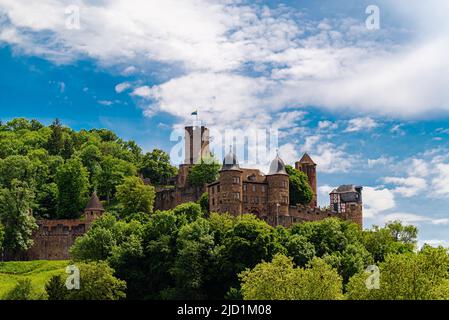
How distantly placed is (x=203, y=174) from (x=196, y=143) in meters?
16.1

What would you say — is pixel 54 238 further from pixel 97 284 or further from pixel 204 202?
pixel 97 284

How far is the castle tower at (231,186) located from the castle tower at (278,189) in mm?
4141

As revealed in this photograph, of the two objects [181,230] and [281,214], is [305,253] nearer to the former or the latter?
[181,230]

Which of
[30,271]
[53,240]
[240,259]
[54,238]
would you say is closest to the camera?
[240,259]

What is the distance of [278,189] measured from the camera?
106m

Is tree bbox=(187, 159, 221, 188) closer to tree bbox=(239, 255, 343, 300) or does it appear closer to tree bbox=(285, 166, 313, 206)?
tree bbox=(285, 166, 313, 206)

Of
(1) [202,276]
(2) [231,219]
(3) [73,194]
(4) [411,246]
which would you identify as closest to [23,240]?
(3) [73,194]

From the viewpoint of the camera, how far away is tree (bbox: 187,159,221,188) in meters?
117

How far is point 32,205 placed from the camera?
4336 inches

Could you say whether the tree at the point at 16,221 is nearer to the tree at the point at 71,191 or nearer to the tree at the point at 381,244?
the tree at the point at 71,191

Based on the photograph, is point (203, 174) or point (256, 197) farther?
point (203, 174)

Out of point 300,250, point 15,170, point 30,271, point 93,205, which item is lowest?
point 30,271

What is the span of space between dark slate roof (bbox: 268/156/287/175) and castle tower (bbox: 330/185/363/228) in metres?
11.7

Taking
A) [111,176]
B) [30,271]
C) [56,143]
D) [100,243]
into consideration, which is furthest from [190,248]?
[56,143]
